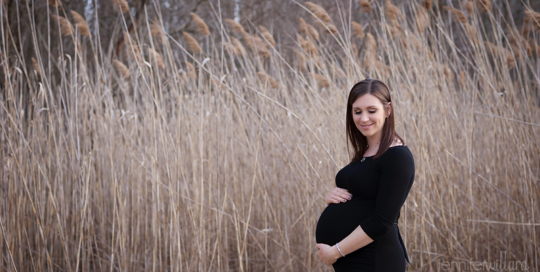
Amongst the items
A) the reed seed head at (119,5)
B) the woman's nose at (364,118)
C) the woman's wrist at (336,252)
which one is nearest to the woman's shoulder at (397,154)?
the woman's nose at (364,118)

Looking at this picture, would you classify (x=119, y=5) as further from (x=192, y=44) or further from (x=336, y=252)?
(x=336, y=252)

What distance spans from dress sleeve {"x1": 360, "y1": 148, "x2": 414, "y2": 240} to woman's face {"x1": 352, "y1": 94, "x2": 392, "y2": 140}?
0.34 feet

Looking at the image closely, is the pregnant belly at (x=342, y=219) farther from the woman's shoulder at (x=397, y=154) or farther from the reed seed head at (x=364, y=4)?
the reed seed head at (x=364, y=4)

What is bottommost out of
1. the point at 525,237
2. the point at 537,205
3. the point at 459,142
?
the point at 525,237

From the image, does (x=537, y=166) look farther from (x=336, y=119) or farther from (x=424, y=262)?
(x=336, y=119)

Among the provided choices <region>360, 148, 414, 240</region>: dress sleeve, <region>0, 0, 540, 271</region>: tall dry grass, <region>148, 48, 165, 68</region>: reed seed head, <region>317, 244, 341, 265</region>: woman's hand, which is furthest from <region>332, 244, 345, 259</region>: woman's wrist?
<region>148, 48, 165, 68</region>: reed seed head

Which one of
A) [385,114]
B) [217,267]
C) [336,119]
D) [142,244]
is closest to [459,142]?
[336,119]

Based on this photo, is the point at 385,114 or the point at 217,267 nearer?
the point at 385,114

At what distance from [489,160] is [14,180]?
245 centimetres

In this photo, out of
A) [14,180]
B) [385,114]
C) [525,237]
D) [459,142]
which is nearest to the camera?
[385,114]

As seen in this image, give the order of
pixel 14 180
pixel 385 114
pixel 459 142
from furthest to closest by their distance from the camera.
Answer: pixel 459 142
pixel 14 180
pixel 385 114

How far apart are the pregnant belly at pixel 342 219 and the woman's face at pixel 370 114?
208 millimetres

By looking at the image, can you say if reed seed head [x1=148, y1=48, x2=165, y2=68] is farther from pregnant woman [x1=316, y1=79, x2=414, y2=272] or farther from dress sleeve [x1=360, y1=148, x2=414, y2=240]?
dress sleeve [x1=360, y1=148, x2=414, y2=240]

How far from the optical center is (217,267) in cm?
192
